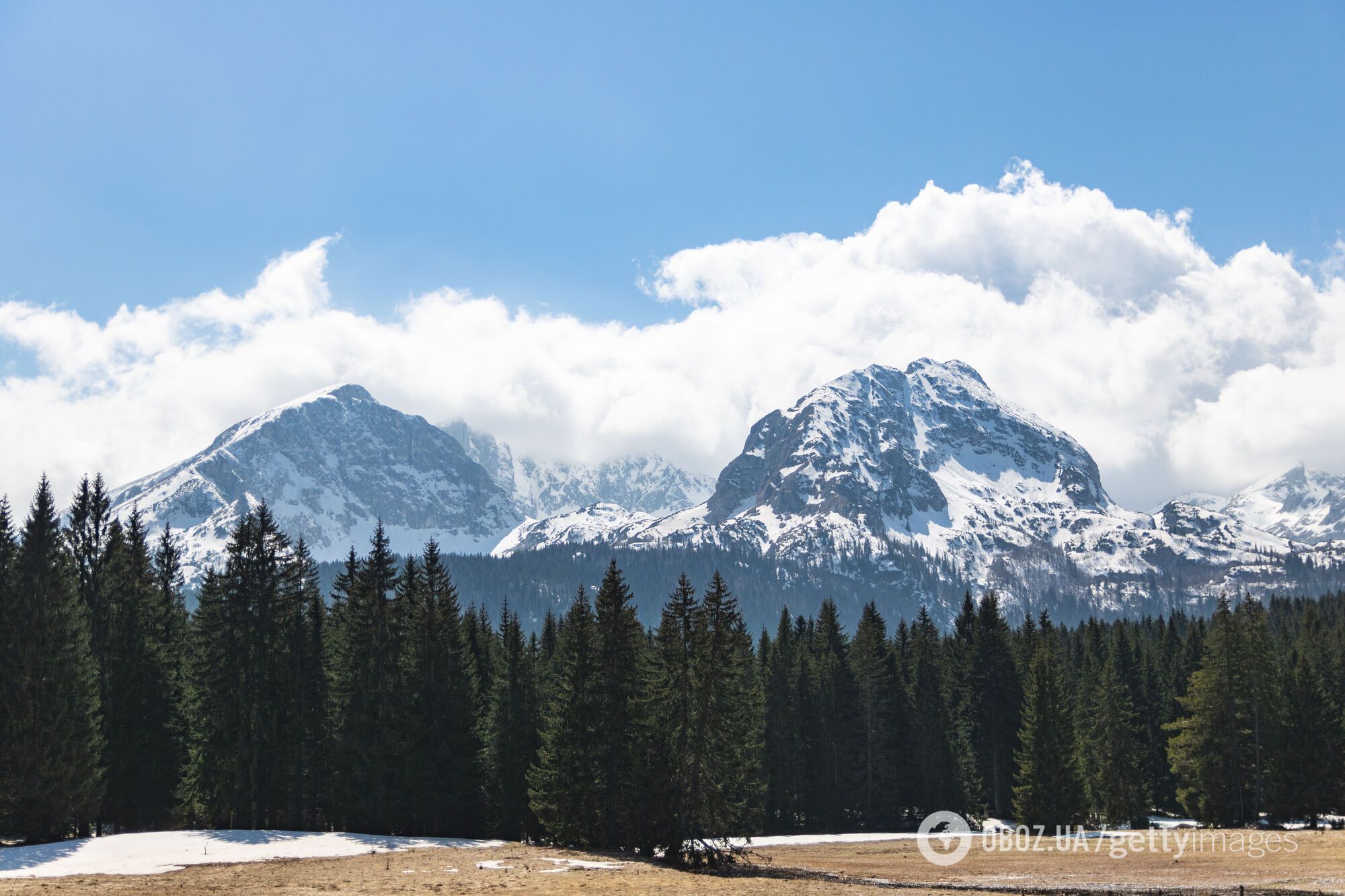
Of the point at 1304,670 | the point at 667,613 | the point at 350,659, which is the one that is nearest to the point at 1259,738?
the point at 1304,670

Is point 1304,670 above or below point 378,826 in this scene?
above

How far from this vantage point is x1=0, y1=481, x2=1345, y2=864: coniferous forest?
1844 inches

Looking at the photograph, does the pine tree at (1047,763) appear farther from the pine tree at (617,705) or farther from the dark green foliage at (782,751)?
the pine tree at (617,705)

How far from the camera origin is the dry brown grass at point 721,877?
32.5 meters

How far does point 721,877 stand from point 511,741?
25190 millimetres

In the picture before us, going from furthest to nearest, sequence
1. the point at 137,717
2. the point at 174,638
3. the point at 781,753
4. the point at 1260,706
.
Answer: the point at 781,753 < the point at 1260,706 < the point at 174,638 < the point at 137,717

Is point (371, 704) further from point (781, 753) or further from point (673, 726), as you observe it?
point (781, 753)

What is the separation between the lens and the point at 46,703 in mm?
44875

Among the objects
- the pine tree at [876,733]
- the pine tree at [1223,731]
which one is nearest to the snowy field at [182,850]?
the pine tree at [876,733]

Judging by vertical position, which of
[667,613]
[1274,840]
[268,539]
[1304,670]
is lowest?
[1274,840]

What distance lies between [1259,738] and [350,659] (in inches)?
2304

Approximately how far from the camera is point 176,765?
2293 inches

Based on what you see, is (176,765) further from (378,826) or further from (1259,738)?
(1259,738)

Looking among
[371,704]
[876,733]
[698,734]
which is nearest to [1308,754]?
[876,733]
